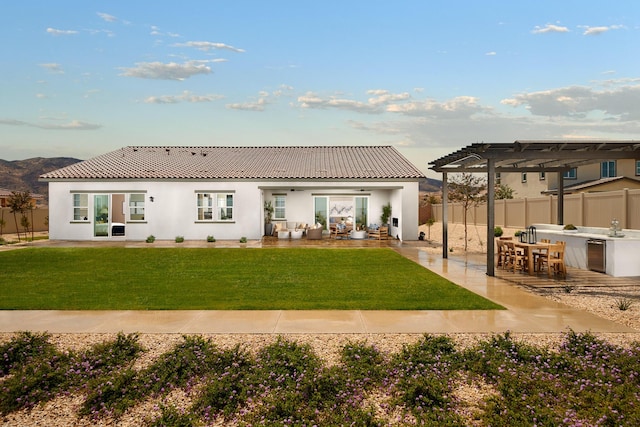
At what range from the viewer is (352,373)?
4.34 metres

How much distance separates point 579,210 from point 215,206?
17.1 m

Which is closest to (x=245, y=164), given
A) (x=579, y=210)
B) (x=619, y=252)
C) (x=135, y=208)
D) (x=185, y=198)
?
(x=185, y=198)

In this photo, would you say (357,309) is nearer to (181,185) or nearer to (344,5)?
(344,5)

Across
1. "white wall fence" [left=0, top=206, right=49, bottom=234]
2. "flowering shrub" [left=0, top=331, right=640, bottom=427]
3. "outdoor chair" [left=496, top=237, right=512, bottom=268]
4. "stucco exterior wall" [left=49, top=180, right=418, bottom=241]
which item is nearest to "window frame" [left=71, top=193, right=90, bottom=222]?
"stucco exterior wall" [left=49, top=180, right=418, bottom=241]

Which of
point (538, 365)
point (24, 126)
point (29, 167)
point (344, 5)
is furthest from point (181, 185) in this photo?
point (29, 167)

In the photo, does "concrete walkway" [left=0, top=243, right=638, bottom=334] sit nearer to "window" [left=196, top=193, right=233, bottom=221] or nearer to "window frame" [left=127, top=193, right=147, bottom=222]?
"window" [left=196, top=193, right=233, bottom=221]

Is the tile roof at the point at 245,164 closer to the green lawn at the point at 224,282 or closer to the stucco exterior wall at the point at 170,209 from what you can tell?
the stucco exterior wall at the point at 170,209

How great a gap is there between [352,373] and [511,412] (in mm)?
1483

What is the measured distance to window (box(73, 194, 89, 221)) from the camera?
69.9 ft

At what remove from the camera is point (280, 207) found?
78.1 ft

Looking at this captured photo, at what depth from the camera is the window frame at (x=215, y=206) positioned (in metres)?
21.4

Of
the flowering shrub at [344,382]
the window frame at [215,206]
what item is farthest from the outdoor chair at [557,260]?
the window frame at [215,206]

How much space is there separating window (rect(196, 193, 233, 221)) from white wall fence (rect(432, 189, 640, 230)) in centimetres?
1610

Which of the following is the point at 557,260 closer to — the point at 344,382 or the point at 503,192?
the point at 344,382
